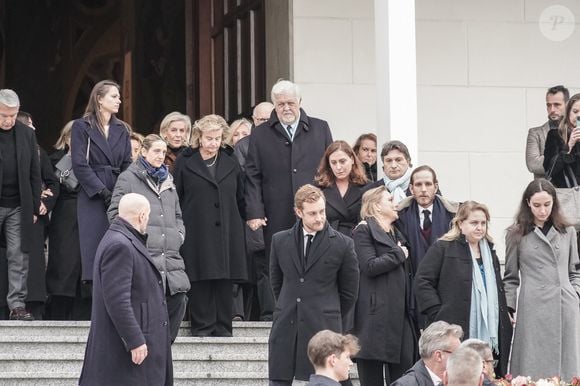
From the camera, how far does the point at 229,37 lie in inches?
671

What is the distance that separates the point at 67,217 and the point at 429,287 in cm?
336

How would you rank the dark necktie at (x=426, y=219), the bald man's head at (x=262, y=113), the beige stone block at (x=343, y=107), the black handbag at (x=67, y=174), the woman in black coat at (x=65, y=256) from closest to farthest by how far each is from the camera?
the dark necktie at (x=426, y=219), the black handbag at (x=67, y=174), the woman in black coat at (x=65, y=256), the bald man's head at (x=262, y=113), the beige stone block at (x=343, y=107)

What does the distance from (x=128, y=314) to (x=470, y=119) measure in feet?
22.2

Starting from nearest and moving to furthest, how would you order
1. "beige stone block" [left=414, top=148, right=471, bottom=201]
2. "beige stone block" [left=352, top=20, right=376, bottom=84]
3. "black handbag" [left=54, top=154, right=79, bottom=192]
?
"black handbag" [left=54, top=154, right=79, bottom=192] < "beige stone block" [left=352, top=20, right=376, bottom=84] < "beige stone block" [left=414, top=148, right=471, bottom=201]

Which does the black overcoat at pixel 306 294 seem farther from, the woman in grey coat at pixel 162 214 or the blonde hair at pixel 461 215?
the woman in grey coat at pixel 162 214

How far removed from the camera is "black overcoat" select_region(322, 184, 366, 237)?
38.7 ft

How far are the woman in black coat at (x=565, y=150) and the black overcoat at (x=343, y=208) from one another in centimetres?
152

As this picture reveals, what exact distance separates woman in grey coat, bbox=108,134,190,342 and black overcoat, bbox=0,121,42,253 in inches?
43.8

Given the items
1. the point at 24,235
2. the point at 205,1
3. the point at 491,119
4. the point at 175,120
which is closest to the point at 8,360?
the point at 24,235

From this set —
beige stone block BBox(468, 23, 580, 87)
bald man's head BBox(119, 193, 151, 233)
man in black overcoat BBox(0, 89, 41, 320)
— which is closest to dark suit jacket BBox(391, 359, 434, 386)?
bald man's head BBox(119, 193, 151, 233)

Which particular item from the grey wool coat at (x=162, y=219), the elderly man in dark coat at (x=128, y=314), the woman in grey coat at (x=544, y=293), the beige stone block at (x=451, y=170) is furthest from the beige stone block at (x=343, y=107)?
the elderly man in dark coat at (x=128, y=314)

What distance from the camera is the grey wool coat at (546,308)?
1123 cm

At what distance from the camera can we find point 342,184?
39.0ft

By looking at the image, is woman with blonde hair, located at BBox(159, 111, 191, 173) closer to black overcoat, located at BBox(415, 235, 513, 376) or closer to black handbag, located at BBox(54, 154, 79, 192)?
black handbag, located at BBox(54, 154, 79, 192)
